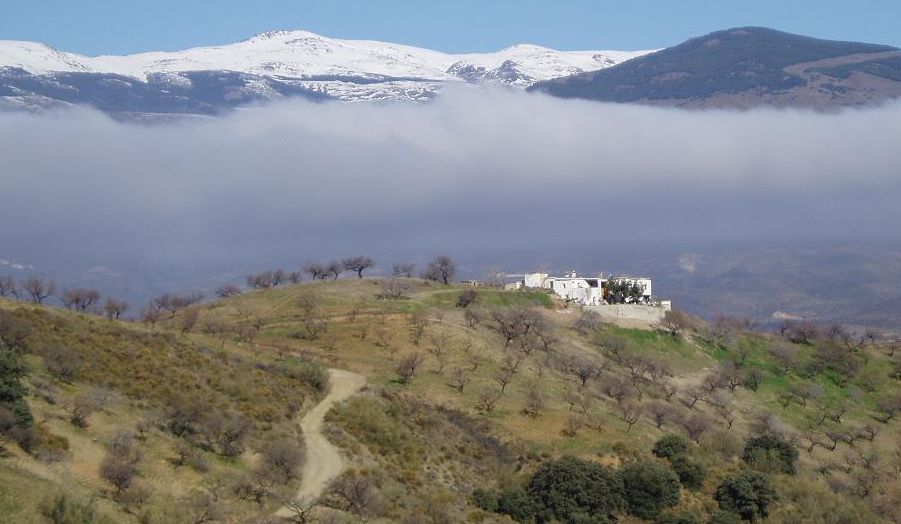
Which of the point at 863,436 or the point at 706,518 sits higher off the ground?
the point at 706,518

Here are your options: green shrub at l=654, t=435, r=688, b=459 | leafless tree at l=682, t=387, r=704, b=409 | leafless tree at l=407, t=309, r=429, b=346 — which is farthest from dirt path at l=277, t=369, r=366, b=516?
leafless tree at l=682, t=387, r=704, b=409

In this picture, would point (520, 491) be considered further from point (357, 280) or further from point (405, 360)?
point (357, 280)

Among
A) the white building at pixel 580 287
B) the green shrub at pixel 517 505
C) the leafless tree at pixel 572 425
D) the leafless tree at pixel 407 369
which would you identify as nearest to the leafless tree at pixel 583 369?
→ the leafless tree at pixel 572 425

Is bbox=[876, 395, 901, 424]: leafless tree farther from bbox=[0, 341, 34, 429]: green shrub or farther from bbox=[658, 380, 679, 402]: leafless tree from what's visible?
bbox=[0, 341, 34, 429]: green shrub

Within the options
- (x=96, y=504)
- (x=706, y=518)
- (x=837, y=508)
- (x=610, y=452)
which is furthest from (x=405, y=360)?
(x=96, y=504)

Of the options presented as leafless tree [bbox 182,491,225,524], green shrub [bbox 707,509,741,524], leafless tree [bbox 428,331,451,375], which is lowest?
green shrub [bbox 707,509,741,524]

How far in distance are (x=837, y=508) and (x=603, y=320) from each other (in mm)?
53194

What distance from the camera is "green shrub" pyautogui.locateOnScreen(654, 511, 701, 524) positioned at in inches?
2119

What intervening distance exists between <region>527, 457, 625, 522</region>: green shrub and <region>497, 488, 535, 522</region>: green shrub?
1.66 ft

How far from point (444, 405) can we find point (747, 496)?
20.1 m

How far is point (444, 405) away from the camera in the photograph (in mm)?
66688

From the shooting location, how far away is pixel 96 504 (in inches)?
1468

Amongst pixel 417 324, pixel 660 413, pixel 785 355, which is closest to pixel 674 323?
pixel 785 355

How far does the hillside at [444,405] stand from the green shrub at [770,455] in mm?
167
